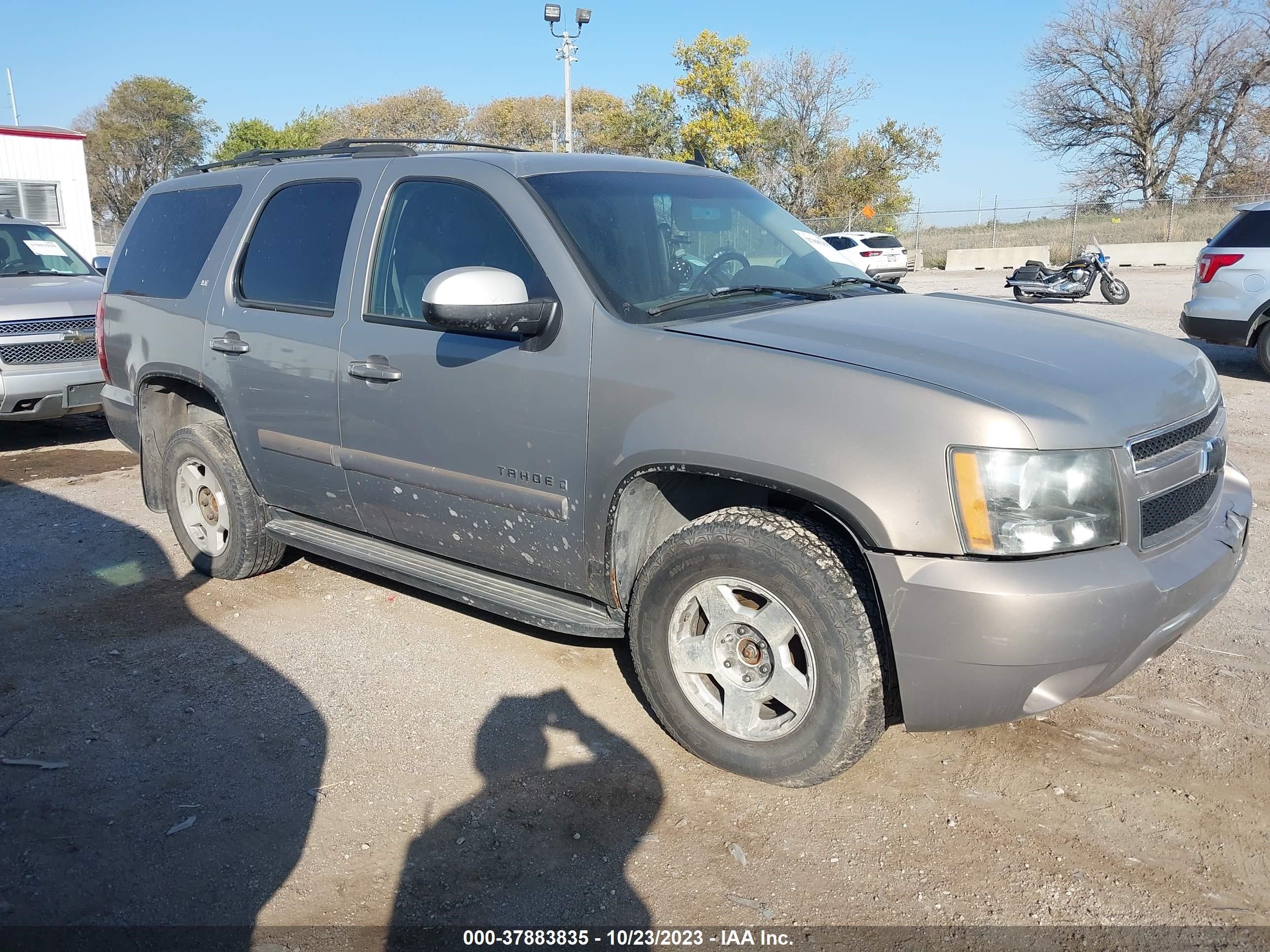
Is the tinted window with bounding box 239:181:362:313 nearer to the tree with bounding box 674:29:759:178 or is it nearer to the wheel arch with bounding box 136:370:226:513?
the wheel arch with bounding box 136:370:226:513

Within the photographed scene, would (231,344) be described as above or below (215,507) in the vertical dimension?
above

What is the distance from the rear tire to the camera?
4742 millimetres

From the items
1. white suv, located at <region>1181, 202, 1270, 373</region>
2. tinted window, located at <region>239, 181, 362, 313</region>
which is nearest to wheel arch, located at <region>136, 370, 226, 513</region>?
tinted window, located at <region>239, 181, 362, 313</region>

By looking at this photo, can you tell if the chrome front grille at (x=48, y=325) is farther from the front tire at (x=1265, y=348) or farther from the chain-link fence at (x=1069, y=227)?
the chain-link fence at (x=1069, y=227)

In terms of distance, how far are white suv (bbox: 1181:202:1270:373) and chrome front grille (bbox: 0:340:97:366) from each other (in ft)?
33.6

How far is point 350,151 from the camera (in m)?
4.50

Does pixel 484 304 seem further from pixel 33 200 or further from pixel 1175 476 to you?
pixel 33 200

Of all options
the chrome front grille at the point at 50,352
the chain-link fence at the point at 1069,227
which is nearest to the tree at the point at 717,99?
the chain-link fence at the point at 1069,227

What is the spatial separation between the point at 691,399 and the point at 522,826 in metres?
1.37

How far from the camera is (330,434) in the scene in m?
4.07

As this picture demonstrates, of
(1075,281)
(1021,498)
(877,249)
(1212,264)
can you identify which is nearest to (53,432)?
(1021,498)

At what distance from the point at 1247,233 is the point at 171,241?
9.70 meters

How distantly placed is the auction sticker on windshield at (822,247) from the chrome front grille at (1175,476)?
1575 mm

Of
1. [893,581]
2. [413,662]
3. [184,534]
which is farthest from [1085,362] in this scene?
[184,534]
